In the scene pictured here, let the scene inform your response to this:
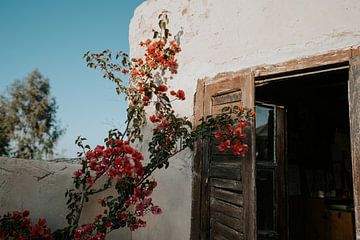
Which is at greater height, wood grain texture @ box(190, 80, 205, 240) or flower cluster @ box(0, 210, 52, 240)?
wood grain texture @ box(190, 80, 205, 240)

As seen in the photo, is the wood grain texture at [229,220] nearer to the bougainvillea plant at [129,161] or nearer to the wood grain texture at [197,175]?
the wood grain texture at [197,175]

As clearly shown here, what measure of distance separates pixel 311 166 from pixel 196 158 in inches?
123

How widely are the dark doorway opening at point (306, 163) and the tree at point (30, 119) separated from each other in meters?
15.6

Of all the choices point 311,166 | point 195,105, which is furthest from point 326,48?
point 311,166

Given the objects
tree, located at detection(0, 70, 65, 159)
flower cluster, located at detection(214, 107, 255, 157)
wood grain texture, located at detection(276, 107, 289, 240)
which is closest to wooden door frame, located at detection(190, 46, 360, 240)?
flower cluster, located at detection(214, 107, 255, 157)

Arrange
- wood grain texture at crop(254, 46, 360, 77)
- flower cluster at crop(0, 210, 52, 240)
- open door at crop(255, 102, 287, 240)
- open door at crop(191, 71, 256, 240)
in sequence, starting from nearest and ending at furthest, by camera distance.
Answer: wood grain texture at crop(254, 46, 360, 77) < flower cluster at crop(0, 210, 52, 240) < open door at crop(191, 71, 256, 240) < open door at crop(255, 102, 287, 240)

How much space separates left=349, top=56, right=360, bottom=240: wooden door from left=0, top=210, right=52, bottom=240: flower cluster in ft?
6.78

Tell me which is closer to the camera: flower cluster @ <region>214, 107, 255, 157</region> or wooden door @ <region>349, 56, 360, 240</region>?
wooden door @ <region>349, 56, 360, 240</region>

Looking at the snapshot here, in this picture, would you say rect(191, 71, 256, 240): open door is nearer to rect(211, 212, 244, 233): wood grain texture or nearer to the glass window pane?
rect(211, 212, 244, 233): wood grain texture

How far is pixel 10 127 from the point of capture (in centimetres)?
1648

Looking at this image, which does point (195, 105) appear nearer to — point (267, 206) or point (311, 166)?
point (267, 206)

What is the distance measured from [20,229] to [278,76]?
221cm

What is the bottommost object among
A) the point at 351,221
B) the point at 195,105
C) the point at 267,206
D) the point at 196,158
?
the point at 351,221

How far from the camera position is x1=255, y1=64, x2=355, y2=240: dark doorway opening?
3037mm
